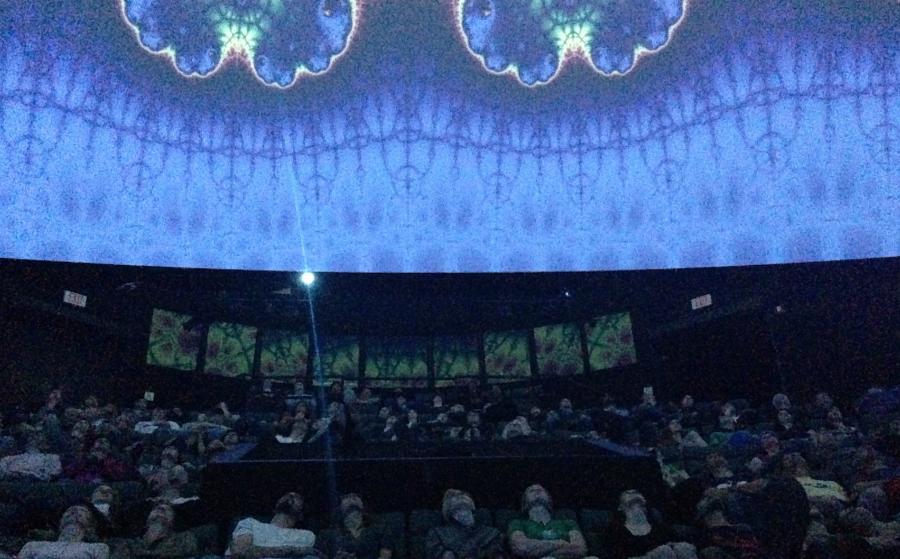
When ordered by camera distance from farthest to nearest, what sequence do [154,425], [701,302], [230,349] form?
[230,349]
[701,302]
[154,425]

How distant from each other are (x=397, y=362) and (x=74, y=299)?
17.5 feet

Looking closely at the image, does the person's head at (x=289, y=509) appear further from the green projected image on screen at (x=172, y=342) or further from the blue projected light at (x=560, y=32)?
the green projected image on screen at (x=172, y=342)

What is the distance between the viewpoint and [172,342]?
1197 cm

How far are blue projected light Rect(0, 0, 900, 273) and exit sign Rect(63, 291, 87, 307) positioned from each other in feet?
2.89

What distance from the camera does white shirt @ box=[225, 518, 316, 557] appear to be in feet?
12.9

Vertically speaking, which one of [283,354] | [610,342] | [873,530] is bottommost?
[873,530]

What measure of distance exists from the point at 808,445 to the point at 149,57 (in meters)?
9.35

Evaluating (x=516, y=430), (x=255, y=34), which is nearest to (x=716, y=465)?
(x=516, y=430)

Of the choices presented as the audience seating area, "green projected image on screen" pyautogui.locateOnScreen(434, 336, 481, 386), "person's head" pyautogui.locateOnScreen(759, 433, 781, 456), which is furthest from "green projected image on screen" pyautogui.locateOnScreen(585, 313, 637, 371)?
"person's head" pyautogui.locateOnScreen(759, 433, 781, 456)

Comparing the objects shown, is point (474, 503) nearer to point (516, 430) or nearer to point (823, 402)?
point (516, 430)

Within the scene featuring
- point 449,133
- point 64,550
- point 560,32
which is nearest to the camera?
point 64,550

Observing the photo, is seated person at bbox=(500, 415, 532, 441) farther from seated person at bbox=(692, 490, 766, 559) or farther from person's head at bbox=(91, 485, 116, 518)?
person's head at bbox=(91, 485, 116, 518)

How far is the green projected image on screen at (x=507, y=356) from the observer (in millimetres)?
13135

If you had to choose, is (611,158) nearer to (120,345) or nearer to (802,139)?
(802,139)
